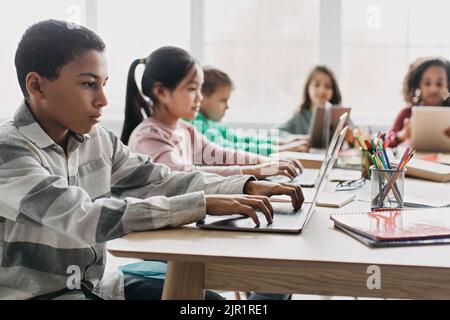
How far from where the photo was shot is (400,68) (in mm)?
4496

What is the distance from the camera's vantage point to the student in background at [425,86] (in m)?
3.20

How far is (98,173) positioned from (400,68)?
3446mm

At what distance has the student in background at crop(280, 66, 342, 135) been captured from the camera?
12.7ft

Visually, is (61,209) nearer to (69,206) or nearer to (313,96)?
(69,206)

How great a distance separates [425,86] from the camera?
3.29m

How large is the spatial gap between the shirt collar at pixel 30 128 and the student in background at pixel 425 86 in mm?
2156

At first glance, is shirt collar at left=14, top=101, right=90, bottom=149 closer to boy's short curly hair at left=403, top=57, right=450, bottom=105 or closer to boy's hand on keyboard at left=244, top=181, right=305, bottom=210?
boy's hand on keyboard at left=244, top=181, right=305, bottom=210

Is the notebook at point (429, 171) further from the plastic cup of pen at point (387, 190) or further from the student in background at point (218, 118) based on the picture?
the student in background at point (218, 118)

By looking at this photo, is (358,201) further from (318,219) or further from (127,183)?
(127,183)

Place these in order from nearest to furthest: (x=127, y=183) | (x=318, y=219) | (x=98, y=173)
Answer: (x=318, y=219) < (x=98, y=173) < (x=127, y=183)

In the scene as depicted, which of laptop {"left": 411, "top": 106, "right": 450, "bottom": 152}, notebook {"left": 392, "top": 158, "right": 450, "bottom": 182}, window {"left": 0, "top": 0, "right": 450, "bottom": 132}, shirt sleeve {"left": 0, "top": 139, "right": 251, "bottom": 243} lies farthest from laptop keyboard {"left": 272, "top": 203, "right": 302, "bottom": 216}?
window {"left": 0, "top": 0, "right": 450, "bottom": 132}

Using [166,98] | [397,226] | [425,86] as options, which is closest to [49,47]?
[397,226]

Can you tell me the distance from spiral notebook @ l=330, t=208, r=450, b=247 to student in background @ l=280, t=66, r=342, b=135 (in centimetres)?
252
